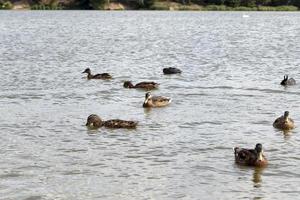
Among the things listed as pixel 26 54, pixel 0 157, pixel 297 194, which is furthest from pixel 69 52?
pixel 297 194

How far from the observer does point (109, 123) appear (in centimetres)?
1858

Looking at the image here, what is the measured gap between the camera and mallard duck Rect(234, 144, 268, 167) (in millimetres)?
Answer: 14633

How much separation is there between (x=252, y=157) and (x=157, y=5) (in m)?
136

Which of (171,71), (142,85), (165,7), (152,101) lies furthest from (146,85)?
(165,7)

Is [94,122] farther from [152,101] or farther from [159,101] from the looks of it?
[159,101]

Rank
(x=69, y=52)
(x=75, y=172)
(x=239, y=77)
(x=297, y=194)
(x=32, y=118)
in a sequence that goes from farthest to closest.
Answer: (x=69, y=52)
(x=239, y=77)
(x=32, y=118)
(x=75, y=172)
(x=297, y=194)

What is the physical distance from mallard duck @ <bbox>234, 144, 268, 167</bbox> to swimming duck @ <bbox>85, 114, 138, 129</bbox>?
4.31 m

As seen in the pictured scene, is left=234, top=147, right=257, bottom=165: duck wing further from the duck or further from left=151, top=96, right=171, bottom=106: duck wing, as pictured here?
the duck

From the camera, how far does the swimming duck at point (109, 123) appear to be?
60.4 feet

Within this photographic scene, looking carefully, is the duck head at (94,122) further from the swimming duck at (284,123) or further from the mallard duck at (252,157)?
the mallard duck at (252,157)

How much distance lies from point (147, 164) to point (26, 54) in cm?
2938

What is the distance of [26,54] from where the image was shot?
140 feet

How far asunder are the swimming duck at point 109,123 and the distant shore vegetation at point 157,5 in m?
126

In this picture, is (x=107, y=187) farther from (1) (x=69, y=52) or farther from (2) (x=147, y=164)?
(1) (x=69, y=52)
